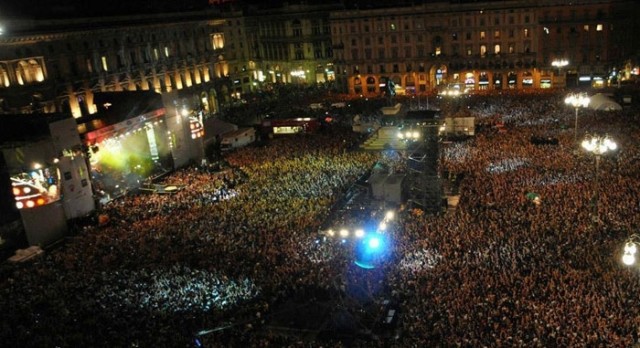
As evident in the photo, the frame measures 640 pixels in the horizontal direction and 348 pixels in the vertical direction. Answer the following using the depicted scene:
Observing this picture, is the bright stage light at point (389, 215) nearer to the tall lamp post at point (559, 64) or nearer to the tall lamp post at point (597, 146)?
the tall lamp post at point (597, 146)

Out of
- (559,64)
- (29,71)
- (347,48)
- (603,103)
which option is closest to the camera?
(603,103)

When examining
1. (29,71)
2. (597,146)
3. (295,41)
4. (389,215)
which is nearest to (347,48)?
(295,41)

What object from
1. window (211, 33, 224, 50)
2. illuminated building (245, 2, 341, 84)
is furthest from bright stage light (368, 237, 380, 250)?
illuminated building (245, 2, 341, 84)

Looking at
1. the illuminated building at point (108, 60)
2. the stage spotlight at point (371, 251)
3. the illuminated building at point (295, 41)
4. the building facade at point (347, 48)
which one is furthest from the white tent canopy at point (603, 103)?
the illuminated building at point (295, 41)

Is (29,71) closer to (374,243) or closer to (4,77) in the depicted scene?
(4,77)

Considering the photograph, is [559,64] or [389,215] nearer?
[389,215]

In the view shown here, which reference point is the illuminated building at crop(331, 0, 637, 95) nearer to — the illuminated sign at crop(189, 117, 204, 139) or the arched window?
the illuminated sign at crop(189, 117, 204, 139)
